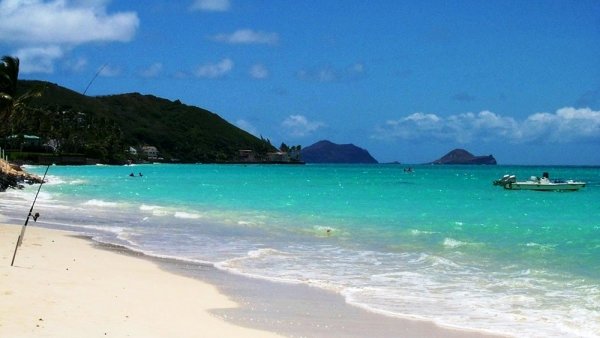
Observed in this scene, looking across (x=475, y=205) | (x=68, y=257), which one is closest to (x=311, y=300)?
→ (x=68, y=257)

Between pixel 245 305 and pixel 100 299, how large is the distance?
2207 mm

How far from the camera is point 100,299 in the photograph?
10023mm

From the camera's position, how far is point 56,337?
294 inches

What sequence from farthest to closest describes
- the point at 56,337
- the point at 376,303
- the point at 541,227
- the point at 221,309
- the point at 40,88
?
the point at 40,88, the point at 541,227, the point at 376,303, the point at 221,309, the point at 56,337

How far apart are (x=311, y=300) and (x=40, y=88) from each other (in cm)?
5036

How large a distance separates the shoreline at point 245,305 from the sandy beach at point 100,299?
0.02m

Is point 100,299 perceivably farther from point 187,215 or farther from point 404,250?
point 187,215

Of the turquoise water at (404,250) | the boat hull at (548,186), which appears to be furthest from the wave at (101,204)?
the boat hull at (548,186)

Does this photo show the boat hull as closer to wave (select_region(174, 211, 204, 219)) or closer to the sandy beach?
wave (select_region(174, 211, 204, 219))

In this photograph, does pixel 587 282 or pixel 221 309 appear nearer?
pixel 221 309

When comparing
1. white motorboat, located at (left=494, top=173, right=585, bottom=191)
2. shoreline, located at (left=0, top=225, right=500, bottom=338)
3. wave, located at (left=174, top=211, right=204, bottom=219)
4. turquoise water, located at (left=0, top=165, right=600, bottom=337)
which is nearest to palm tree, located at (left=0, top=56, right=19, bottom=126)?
turquoise water, located at (left=0, top=165, right=600, bottom=337)

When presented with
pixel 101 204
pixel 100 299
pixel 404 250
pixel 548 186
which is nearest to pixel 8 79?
pixel 101 204

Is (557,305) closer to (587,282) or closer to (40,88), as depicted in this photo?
(587,282)

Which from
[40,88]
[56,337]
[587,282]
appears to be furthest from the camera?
[40,88]
